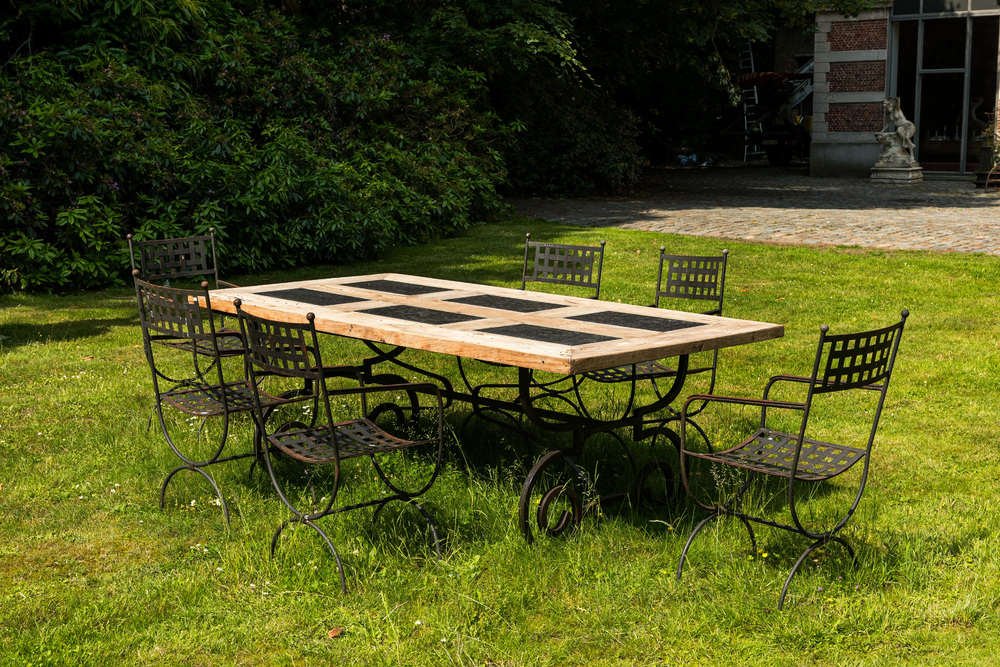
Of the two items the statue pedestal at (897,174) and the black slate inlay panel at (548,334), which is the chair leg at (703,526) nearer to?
the black slate inlay panel at (548,334)

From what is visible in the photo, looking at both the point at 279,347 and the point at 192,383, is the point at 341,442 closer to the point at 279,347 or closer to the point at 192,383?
the point at 279,347

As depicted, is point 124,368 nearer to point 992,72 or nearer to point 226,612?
point 226,612

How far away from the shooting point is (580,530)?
14.4 feet

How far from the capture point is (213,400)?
17.1 ft

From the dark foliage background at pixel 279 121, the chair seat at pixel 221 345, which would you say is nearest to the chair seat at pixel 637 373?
the chair seat at pixel 221 345

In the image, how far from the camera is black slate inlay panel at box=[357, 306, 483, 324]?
15.7 feet

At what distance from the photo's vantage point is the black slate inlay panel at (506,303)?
17.0 ft

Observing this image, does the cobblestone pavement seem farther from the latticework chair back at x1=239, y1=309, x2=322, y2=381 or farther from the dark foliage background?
the latticework chair back at x1=239, y1=309, x2=322, y2=381

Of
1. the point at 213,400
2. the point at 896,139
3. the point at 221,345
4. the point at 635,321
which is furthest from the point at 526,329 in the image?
the point at 896,139

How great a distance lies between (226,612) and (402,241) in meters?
10.6

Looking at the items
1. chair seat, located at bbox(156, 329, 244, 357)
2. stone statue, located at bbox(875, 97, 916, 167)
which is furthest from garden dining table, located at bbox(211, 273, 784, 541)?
stone statue, located at bbox(875, 97, 916, 167)

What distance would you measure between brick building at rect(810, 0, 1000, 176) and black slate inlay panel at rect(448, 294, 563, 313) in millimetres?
21966

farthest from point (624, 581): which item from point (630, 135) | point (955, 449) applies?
point (630, 135)

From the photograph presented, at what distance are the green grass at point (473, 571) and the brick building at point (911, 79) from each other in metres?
20.5
